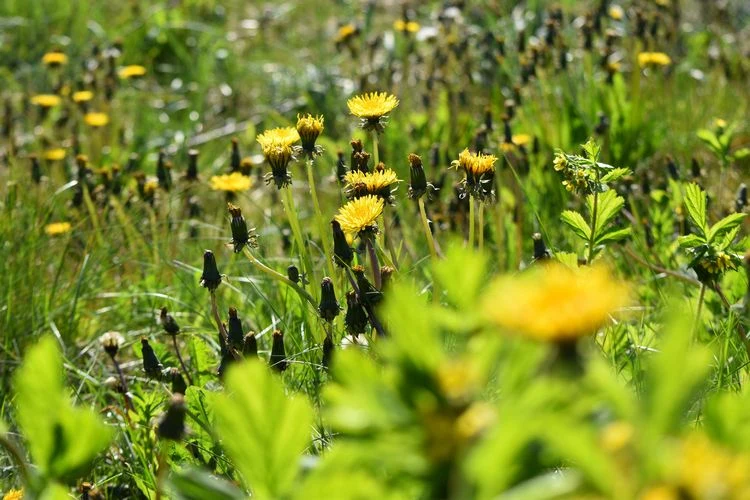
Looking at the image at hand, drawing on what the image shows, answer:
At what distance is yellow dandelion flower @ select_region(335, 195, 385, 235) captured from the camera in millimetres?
1567

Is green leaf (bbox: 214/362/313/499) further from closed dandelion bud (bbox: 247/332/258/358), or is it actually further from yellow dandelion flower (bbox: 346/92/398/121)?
yellow dandelion flower (bbox: 346/92/398/121)

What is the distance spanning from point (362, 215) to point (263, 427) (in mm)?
1003

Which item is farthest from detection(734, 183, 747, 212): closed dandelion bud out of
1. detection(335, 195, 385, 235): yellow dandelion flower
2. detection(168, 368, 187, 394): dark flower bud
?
detection(168, 368, 187, 394): dark flower bud

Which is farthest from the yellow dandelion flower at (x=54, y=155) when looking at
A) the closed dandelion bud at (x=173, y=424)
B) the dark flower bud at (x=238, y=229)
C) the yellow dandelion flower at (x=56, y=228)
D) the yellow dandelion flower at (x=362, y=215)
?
the closed dandelion bud at (x=173, y=424)

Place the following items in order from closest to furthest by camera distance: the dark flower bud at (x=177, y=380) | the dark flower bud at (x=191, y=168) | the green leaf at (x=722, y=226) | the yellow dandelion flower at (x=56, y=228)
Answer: the green leaf at (x=722, y=226) < the dark flower bud at (x=177, y=380) < the yellow dandelion flower at (x=56, y=228) < the dark flower bud at (x=191, y=168)

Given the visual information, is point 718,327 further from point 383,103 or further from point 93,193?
point 93,193

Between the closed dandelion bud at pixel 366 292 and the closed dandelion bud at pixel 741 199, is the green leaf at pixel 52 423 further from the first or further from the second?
the closed dandelion bud at pixel 741 199

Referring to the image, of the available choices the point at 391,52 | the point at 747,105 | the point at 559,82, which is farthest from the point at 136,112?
the point at 747,105

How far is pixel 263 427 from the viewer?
1.92 feet

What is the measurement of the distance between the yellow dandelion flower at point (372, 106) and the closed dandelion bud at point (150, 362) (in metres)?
0.57

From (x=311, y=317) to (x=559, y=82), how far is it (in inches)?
89.8

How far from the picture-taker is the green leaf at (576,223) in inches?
62.6

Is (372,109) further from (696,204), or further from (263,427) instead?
(263,427)

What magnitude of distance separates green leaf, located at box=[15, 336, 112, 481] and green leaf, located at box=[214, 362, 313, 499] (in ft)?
0.34
